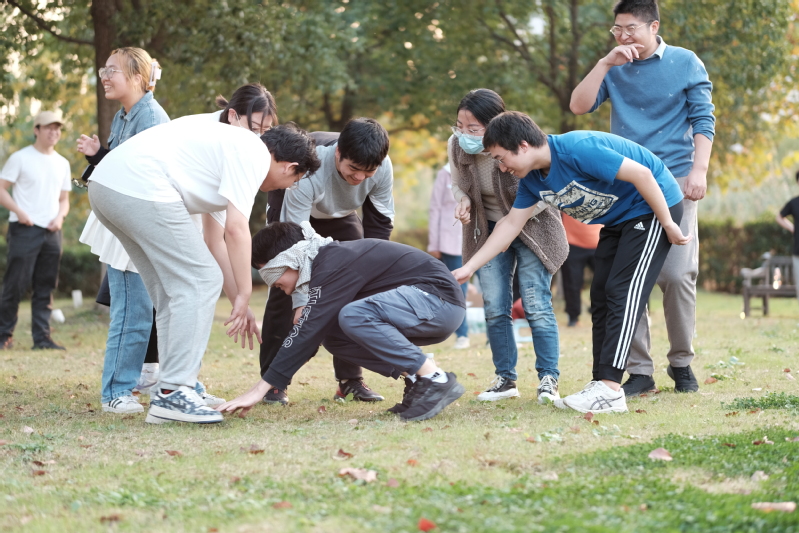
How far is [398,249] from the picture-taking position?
4.50m

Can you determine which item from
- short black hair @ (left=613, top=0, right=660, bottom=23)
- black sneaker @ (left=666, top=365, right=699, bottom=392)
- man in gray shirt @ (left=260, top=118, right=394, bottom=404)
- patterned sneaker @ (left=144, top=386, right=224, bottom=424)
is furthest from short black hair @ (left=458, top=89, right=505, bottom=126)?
patterned sneaker @ (left=144, top=386, right=224, bottom=424)

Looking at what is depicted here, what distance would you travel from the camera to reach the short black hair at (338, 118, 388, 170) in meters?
4.49

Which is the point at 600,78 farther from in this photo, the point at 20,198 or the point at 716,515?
Result: the point at 20,198

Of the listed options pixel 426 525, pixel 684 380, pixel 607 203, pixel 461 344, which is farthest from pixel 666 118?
pixel 461 344

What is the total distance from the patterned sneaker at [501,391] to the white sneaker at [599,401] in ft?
2.02

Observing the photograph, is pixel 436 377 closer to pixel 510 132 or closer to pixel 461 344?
pixel 510 132

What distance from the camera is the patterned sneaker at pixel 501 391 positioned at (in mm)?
4980

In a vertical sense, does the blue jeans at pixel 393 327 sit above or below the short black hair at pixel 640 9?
below

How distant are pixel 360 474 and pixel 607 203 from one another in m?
2.11

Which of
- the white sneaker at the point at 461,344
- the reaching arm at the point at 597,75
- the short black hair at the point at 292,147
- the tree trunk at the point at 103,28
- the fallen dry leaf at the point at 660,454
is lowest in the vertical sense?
the white sneaker at the point at 461,344

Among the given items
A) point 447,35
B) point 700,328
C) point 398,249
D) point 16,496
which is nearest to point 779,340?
point 700,328

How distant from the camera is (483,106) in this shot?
15.8 feet

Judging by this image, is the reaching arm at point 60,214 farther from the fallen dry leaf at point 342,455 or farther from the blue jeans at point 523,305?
the fallen dry leaf at point 342,455

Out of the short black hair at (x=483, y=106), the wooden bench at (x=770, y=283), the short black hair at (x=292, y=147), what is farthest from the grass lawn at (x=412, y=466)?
the wooden bench at (x=770, y=283)
